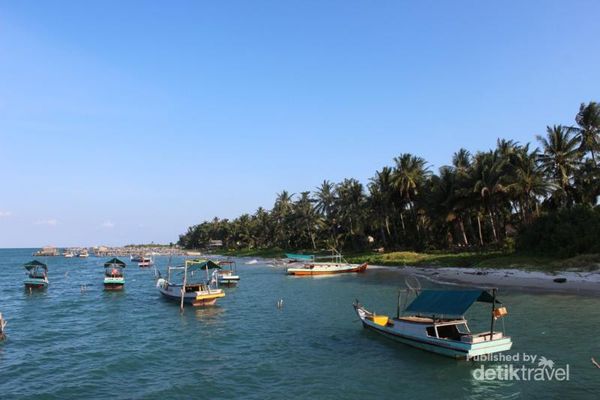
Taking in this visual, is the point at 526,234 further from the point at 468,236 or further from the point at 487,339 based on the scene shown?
the point at 487,339

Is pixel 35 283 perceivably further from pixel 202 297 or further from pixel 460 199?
pixel 460 199

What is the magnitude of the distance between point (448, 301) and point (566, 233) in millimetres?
39042

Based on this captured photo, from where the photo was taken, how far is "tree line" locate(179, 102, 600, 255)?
67625 millimetres

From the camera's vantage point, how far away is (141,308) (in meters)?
→ 46.2

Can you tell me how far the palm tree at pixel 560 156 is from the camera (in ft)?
221

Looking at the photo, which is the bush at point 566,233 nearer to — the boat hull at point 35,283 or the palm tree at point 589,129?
the palm tree at point 589,129

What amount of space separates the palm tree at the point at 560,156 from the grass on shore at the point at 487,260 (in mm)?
14809

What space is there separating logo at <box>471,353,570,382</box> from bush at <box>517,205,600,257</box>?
37.2m

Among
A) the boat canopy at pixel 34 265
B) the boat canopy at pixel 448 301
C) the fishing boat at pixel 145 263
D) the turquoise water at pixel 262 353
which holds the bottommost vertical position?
the turquoise water at pixel 262 353

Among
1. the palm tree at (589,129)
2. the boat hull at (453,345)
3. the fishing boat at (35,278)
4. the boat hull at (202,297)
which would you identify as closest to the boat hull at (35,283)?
the fishing boat at (35,278)

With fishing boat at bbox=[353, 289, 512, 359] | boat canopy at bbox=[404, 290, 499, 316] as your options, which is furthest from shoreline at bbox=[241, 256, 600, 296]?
fishing boat at bbox=[353, 289, 512, 359]

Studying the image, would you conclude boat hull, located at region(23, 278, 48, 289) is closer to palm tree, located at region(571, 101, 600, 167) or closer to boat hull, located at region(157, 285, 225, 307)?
boat hull, located at region(157, 285, 225, 307)

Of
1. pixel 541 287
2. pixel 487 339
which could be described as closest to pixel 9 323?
pixel 487 339

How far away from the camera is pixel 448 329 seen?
25.9m
